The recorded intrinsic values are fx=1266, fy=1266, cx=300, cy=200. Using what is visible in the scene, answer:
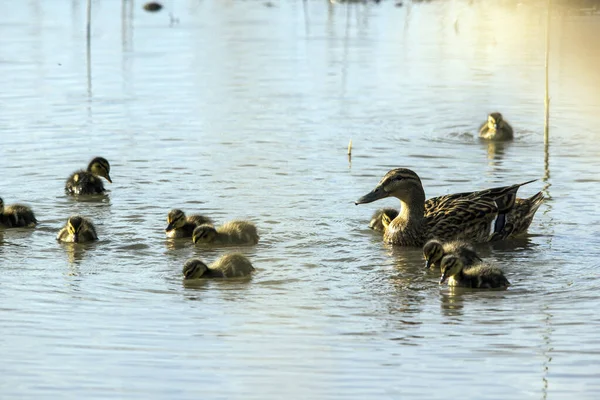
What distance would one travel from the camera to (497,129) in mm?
12711

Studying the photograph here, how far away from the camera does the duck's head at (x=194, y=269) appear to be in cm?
776

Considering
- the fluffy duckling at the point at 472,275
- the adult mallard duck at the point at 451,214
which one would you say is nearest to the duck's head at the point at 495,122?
the adult mallard duck at the point at 451,214

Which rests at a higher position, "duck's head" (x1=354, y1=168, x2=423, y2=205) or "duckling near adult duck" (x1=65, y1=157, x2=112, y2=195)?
"duck's head" (x1=354, y1=168, x2=423, y2=205)

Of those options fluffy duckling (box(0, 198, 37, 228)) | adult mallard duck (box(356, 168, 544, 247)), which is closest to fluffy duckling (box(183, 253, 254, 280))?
adult mallard duck (box(356, 168, 544, 247))

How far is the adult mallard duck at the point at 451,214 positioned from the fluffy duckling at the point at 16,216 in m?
2.44

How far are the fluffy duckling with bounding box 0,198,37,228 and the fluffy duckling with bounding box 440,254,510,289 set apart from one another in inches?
130

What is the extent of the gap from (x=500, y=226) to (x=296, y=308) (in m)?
2.63

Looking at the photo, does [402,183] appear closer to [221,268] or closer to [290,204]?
[290,204]

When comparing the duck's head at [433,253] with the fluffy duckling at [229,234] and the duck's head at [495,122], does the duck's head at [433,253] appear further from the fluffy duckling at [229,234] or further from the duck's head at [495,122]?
the duck's head at [495,122]

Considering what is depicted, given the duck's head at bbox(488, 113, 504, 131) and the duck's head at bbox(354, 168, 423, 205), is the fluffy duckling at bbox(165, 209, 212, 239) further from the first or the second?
the duck's head at bbox(488, 113, 504, 131)

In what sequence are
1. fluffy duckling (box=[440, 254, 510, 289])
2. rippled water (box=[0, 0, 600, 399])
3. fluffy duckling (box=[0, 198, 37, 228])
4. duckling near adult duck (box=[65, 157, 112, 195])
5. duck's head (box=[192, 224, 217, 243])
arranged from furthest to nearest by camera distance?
duckling near adult duck (box=[65, 157, 112, 195])
fluffy duckling (box=[0, 198, 37, 228])
duck's head (box=[192, 224, 217, 243])
fluffy duckling (box=[440, 254, 510, 289])
rippled water (box=[0, 0, 600, 399])

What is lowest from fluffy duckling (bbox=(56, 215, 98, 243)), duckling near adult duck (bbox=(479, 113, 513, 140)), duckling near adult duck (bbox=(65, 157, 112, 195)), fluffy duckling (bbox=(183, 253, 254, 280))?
fluffy duckling (bbox=(183, 253, 254, 280))

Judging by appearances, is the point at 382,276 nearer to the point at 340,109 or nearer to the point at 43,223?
the point at 43,223

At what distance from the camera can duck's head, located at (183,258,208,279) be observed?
25.5ft
